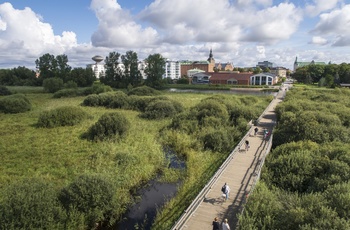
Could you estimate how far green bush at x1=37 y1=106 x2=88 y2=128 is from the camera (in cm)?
3166

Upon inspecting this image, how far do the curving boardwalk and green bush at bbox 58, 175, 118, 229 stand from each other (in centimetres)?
442

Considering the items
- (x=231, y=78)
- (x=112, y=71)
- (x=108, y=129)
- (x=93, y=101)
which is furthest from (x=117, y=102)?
(x=231, y=78)

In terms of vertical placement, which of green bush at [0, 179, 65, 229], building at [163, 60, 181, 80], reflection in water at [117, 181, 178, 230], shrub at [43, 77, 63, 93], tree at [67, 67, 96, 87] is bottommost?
reflection in water at [117, 181, 178, 230]

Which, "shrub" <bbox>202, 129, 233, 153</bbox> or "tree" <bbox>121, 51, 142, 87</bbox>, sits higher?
"tree" <bbox>121, 51, 142, 87</bbox>

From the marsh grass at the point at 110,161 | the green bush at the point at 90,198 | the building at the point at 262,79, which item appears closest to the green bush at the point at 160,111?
the marsh grass at the point at 110,161

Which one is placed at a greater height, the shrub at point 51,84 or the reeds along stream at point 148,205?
the shrub at point 51,84

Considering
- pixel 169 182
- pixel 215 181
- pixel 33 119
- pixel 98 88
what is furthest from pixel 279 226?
Answer: pixel 98 88

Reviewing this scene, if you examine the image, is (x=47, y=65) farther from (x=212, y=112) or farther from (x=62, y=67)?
(x=212, y=112)

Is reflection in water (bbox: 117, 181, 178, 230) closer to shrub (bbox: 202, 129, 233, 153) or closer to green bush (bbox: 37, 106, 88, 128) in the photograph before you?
shrub (bbox: 202, 129, 233, 153)

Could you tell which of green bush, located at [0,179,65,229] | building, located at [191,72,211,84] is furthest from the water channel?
building, located at [191,72,211,84]

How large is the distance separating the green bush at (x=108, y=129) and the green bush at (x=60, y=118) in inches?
249

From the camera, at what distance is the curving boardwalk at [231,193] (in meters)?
12.6

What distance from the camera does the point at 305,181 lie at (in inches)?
650

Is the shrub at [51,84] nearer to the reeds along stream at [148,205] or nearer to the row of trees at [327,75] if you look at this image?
the reeds along stream at [148,205]
